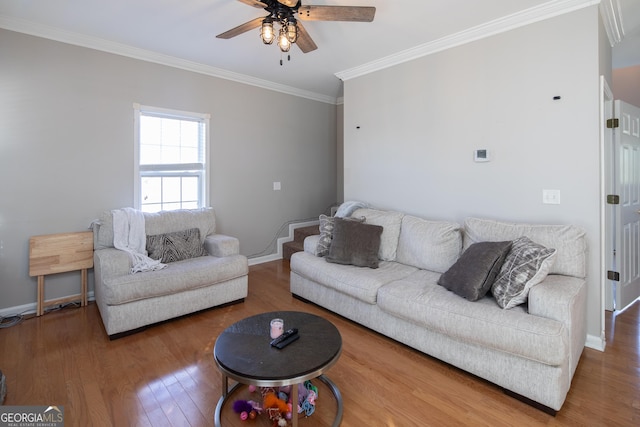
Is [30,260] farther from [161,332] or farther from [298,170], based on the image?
[298,170]

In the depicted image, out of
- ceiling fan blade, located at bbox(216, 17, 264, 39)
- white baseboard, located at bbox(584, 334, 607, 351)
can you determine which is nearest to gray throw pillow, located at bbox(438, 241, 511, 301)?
white baseboard, located at bbox(584, 334, 607, 351)

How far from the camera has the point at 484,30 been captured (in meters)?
2.93

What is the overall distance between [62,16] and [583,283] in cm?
470

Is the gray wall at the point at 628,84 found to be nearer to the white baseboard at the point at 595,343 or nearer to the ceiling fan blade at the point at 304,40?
the white baseboard at the point at 595,343

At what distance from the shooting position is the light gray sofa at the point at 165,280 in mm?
2598

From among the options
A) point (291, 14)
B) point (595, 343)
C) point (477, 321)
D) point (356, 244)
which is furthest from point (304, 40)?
point (595, 343)

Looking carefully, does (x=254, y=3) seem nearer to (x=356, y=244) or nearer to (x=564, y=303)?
(x=356, y=244)

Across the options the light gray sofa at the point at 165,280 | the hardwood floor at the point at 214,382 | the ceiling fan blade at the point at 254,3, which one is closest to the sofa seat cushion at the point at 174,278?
the light gray sofa at the point at 165,280

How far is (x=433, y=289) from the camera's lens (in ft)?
7.93

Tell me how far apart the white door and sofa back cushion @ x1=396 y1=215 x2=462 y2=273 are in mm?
1585

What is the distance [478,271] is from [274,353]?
1.50 meters

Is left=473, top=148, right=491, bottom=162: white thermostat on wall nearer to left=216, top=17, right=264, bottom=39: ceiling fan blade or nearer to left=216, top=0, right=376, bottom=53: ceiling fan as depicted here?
left=216, top=0, right=376, bottom=53: ceiling fan

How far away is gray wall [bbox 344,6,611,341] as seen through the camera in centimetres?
248

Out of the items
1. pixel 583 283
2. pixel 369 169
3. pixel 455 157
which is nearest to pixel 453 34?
pixel 455 157
